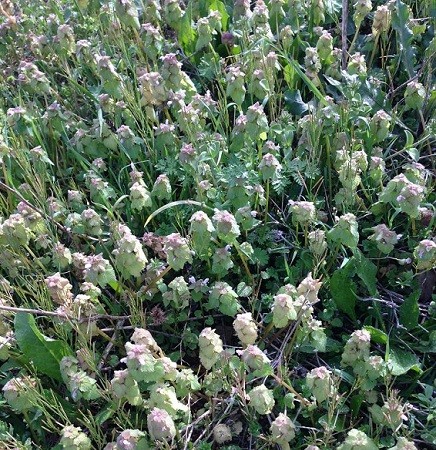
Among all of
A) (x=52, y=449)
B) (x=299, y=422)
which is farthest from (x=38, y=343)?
(x=299, y=422)

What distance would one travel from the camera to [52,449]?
1517mm

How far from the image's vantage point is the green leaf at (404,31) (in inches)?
83.5

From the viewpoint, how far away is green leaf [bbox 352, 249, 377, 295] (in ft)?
5.44

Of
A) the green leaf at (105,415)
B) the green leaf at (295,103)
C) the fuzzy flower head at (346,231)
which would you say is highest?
the green leaf at (295,103)

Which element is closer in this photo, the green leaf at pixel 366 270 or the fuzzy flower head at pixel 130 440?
the fuzzy flower head at pixel 130 440

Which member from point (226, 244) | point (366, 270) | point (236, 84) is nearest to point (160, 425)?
point (226, 244)

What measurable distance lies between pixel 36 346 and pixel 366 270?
0.81 m

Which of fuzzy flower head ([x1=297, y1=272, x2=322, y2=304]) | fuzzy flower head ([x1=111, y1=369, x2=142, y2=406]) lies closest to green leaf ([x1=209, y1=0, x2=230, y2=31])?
fuzzy flower head ([x1=297, y1=272, x2=322, y2=304])

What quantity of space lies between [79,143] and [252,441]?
98 centimetres

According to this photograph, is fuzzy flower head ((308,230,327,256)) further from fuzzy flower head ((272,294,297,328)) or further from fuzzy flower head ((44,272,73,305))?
fuzzy flower head ((44,272,73,305))

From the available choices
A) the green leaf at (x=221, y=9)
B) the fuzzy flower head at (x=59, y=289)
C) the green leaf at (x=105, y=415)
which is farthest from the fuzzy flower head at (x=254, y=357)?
the green leaf at (x=221, y=9)

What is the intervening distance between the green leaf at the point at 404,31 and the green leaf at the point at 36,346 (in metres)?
1.36

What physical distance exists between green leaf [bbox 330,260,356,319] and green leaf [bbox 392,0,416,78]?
807 mm

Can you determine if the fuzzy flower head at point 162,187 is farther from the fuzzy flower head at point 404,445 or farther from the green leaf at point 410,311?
the fuzzy flower head at point 404,445
